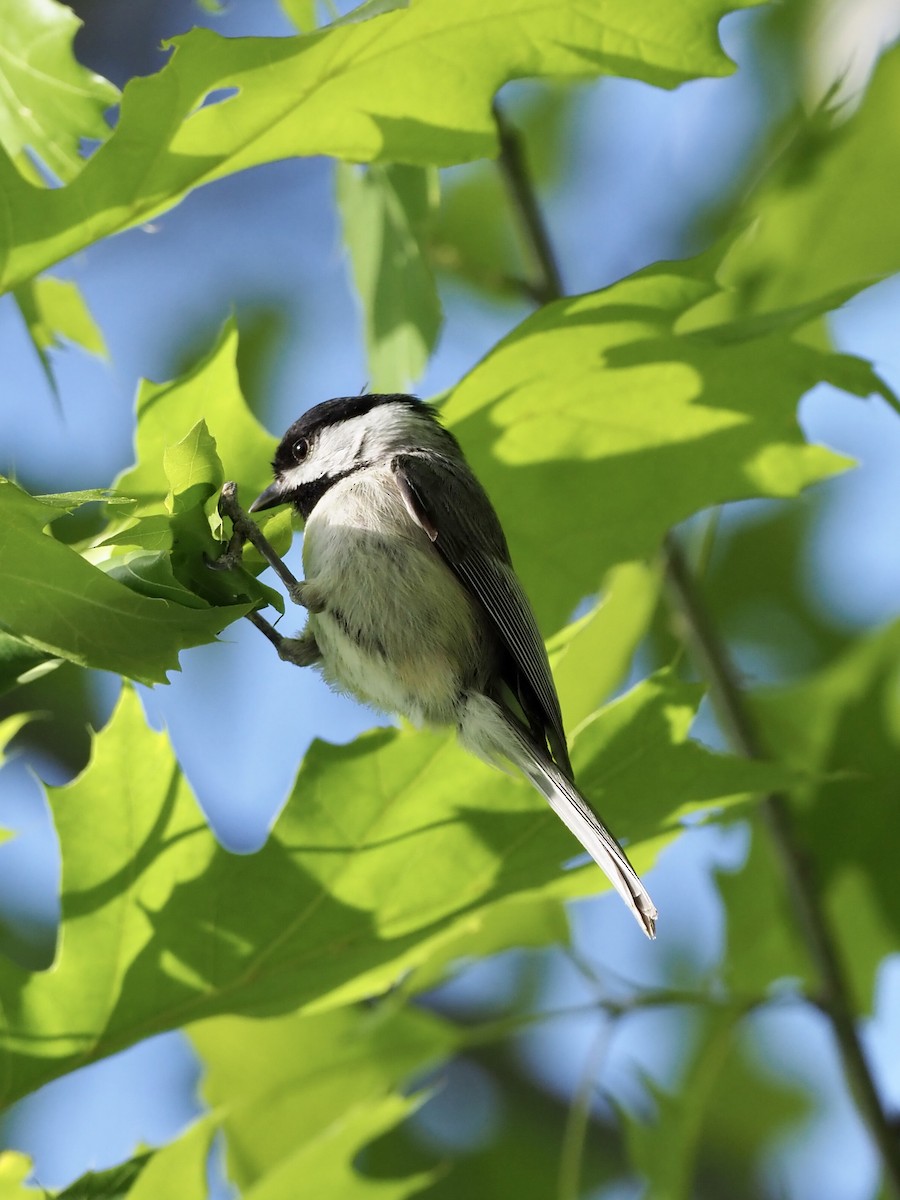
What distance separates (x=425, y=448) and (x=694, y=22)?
31.8 inches

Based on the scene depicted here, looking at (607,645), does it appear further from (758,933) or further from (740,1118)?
(740,1118)

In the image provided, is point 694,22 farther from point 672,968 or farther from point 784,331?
point 672,968

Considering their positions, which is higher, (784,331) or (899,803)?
(784,331)

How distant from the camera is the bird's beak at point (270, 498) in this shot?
6.91ft

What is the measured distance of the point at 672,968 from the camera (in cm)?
327

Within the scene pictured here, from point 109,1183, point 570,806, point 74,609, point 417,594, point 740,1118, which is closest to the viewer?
point 74,609

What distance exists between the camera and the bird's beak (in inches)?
83.0

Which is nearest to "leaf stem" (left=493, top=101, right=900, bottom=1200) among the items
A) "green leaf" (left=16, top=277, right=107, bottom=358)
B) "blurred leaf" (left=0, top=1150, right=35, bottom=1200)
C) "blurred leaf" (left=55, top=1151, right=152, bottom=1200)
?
"green leaf" (left=16, top=277, right=107, bottom=358)

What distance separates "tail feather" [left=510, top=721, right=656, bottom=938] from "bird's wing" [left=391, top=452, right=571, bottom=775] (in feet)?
0.17

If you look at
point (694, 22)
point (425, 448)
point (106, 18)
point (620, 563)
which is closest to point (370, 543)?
point (425, 448)

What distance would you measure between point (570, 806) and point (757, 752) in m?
0.77

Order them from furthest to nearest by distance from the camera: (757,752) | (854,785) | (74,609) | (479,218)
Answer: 1. (479,218)
2. (854,785)
3. (757,752)
4. (74,609)

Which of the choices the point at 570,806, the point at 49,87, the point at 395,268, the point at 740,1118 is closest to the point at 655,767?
the point at 570,806

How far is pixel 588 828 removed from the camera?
5.40ft
